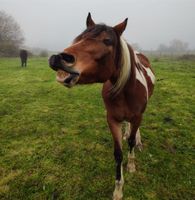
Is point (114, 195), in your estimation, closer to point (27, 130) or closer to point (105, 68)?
point (105, 68)

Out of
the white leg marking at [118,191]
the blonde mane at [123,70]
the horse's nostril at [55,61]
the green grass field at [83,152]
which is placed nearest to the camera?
the horse's nostril at [55,61]

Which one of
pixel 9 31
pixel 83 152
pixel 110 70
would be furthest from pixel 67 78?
pixel 9 31

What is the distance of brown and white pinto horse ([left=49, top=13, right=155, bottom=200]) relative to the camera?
5.63 ft

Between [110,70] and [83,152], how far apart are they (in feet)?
6.99

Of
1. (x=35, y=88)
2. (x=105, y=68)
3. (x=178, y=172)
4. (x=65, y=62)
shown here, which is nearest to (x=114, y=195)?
(x=178, y=172)

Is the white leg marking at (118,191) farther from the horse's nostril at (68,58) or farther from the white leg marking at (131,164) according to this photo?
the horse's nostril at (68,58)

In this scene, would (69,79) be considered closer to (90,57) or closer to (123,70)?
(90,57)

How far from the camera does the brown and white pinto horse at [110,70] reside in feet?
5.63

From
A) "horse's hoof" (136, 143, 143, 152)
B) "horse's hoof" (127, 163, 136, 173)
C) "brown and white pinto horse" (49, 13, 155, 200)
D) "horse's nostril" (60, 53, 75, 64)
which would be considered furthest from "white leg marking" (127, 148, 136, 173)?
"horse's nostril" (60, 53, 75, 64)

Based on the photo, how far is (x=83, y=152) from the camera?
3750 millimetres

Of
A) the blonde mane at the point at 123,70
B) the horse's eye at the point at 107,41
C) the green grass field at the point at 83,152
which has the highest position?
the horse's eye at the point at 107,41

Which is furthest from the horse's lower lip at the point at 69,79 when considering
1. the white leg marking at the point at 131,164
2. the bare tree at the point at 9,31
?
the bare tree at the point at 9,31

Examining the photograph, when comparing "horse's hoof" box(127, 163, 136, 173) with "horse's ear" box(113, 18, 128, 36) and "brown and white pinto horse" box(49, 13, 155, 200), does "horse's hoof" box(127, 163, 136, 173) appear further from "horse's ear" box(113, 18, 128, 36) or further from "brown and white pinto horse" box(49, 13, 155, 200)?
"horse's ear" box(113, 18, 128, 36)

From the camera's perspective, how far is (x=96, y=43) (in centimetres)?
186
